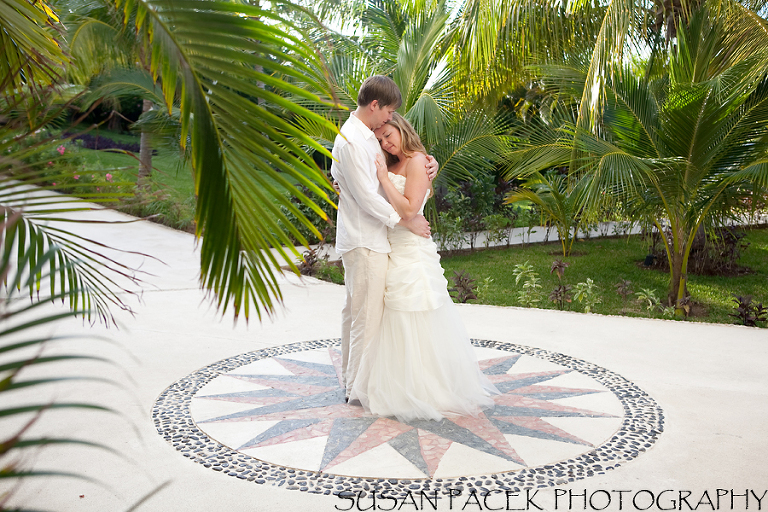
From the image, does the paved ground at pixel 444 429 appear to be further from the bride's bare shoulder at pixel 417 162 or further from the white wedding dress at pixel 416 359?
the bride's bare shoulder at pixel 417 162

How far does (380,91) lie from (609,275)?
7200mm

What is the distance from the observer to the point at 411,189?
11.7ft

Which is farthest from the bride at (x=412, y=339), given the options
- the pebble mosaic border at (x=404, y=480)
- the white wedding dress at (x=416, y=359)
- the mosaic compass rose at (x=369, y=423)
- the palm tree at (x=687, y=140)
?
the palm tree at (x=687, y=140)

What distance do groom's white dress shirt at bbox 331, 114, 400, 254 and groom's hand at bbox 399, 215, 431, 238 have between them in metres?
0.13

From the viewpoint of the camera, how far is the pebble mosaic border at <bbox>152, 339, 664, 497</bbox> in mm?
2633

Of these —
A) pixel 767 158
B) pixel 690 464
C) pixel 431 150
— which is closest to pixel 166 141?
pixel 431 150

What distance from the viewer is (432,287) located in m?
3.60

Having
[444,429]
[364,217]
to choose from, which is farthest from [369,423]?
[364,217]

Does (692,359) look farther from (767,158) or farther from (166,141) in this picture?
(166,141)

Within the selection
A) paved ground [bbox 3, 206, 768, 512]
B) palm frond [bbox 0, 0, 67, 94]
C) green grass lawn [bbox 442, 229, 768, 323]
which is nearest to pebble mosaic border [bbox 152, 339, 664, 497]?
paved ground [bbox 3, 206, 768, 512]

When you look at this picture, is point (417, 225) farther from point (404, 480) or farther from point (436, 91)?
point (436, 91)

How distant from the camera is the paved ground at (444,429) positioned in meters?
2.57

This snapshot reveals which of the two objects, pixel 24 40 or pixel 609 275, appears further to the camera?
pixel 609 275

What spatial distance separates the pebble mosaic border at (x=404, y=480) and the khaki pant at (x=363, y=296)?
3.05 ft
